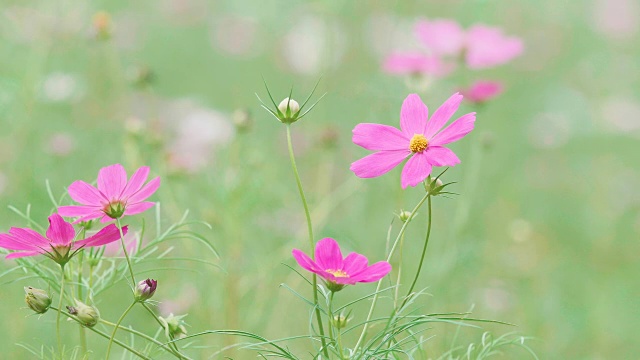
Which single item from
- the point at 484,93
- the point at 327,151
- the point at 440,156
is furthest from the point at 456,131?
the point at 327,151

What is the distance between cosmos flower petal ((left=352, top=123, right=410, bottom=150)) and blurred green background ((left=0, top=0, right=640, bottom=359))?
0.10 meters

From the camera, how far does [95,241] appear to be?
0.52 m

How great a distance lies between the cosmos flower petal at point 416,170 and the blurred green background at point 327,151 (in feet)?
0.45

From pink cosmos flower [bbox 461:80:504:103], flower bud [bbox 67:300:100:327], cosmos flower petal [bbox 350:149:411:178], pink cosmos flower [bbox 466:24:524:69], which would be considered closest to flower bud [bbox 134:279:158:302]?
flower bud [bbox 67:300:100:327]

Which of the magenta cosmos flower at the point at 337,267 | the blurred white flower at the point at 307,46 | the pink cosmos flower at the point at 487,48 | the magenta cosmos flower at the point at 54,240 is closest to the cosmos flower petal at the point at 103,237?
the magenta cosmos flower at the point at 54,240

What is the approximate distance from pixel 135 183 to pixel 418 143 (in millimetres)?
179

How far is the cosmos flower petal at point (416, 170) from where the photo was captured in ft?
1.66

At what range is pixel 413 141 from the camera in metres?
0.55

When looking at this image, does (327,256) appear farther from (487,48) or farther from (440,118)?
(487,48)

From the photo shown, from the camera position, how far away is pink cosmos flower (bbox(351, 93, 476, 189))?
52 centimetres

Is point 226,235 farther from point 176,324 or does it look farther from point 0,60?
point 0,60

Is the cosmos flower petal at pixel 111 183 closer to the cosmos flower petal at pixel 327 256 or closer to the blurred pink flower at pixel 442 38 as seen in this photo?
the cosmos flower petal at pixel 327 256

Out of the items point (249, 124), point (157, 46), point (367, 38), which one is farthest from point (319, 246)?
point (157, 46)

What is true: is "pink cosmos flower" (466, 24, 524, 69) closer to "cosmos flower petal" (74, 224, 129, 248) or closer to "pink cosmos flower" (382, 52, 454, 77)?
"pink cosmos flower" (382, 52, 454, 77)
